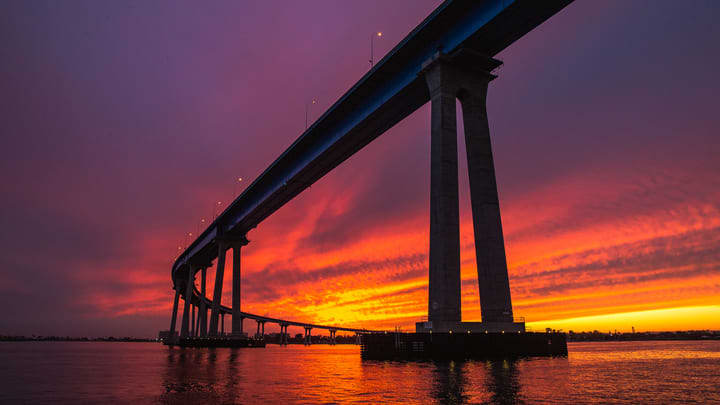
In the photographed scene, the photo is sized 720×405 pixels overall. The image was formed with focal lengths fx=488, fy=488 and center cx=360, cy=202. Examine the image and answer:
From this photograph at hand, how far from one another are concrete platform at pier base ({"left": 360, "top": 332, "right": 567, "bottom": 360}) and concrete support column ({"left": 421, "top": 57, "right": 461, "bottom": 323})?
1658mm

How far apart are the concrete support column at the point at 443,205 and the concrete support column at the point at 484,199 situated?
2.52 m

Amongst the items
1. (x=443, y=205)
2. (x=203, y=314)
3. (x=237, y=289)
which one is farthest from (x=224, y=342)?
(x=443, y=205)

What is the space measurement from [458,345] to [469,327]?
72.1 inches

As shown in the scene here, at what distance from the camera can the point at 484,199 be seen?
120 ft

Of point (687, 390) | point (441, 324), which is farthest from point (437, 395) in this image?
point (441, 324)

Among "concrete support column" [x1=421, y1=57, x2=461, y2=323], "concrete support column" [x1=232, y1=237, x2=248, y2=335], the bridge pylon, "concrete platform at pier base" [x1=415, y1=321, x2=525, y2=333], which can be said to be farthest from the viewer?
"concrete support column" [x1=232, y1=237, x2=248, y2=335]

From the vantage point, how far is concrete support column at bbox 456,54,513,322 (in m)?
34.7

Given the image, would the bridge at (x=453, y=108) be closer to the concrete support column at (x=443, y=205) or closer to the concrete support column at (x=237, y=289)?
the concrete support column at (x=443, y=205)

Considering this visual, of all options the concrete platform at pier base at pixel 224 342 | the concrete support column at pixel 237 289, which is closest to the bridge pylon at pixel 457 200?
the concrete platform at pier base at pixel 224 342

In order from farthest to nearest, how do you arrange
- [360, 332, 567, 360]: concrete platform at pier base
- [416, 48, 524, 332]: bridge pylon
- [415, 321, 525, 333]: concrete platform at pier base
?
[416, 48, 524, 332]: bridge pylon
[415, 321, 525, 333]: concrete platform at pier base
[360, 332, 567, 360]: concrete platform at pier base

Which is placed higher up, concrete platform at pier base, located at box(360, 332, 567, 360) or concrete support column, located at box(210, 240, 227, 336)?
concrete support column, located at box(210, 240, 227, 336)

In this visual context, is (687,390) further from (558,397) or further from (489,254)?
(489,254)

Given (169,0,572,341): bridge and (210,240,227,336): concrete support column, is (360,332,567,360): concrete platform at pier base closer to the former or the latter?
(169,0,572,341): bridge

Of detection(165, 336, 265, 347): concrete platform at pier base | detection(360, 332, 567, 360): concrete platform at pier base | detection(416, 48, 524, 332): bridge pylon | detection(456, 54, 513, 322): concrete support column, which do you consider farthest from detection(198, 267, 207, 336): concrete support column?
detection(456, 54, 513, 322): concrete support column
